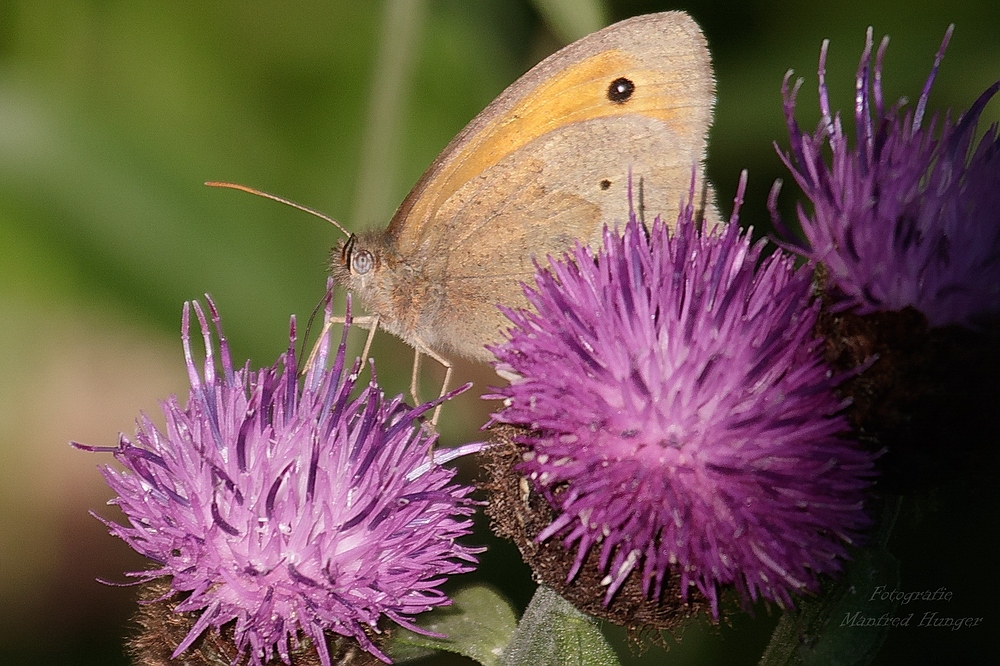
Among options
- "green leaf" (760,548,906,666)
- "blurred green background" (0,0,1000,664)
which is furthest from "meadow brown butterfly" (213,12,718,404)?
"green leaf" (760,548,906,666)

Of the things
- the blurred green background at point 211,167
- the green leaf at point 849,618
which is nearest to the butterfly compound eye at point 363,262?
the blurred green background at point 211,167

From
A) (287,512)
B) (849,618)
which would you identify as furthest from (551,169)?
(849,618)

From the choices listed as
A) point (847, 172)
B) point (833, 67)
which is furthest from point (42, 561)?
point (833, 67)

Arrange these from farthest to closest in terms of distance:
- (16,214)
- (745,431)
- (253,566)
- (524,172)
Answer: (16,214), (524,172), (253,566), (745,431)

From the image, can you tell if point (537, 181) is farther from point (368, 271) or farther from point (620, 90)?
point (368, 271)

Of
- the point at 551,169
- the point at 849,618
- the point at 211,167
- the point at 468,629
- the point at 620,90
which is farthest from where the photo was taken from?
the point at 211,167

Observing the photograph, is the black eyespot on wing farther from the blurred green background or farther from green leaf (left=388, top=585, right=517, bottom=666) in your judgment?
green leaf (left=388, top=585, right=517, bottom=666)

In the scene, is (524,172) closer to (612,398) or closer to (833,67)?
(612,398)

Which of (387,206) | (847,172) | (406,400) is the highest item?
(387,206)
